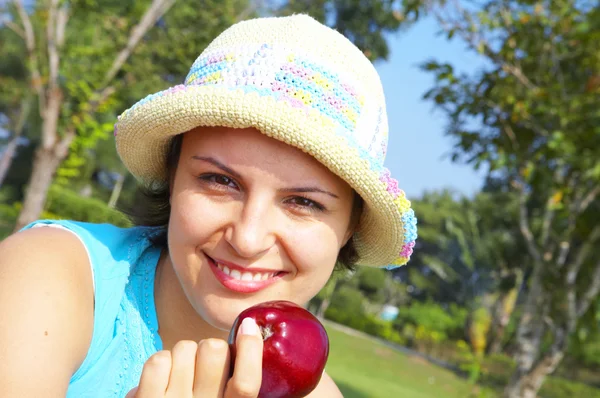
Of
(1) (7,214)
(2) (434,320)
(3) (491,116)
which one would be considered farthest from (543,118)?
(2) (434,320)

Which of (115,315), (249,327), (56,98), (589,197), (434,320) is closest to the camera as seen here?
(249,327)

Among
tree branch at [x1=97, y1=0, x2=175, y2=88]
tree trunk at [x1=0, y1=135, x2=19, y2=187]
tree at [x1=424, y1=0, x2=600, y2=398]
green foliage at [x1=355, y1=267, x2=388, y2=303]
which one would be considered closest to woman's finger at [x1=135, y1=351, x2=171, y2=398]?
tree at [x1=424, y1=0, x2=600, y2=398]

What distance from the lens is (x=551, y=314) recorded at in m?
8.52

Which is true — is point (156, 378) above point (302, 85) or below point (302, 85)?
below

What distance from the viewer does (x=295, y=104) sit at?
1.72m

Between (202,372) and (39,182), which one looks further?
(39,182)

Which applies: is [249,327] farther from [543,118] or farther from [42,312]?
[543,118]

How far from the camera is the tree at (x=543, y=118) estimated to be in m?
6.54

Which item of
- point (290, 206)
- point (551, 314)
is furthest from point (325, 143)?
point (551, 314)

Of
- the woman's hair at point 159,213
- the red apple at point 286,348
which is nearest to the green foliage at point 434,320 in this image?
the woman's hair at point 159,213

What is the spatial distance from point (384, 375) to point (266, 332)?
12616mm

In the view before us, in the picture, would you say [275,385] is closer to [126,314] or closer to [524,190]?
[126,314]

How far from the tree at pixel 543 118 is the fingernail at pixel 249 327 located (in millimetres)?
5623

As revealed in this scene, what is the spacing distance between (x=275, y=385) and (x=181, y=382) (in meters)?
0.27
